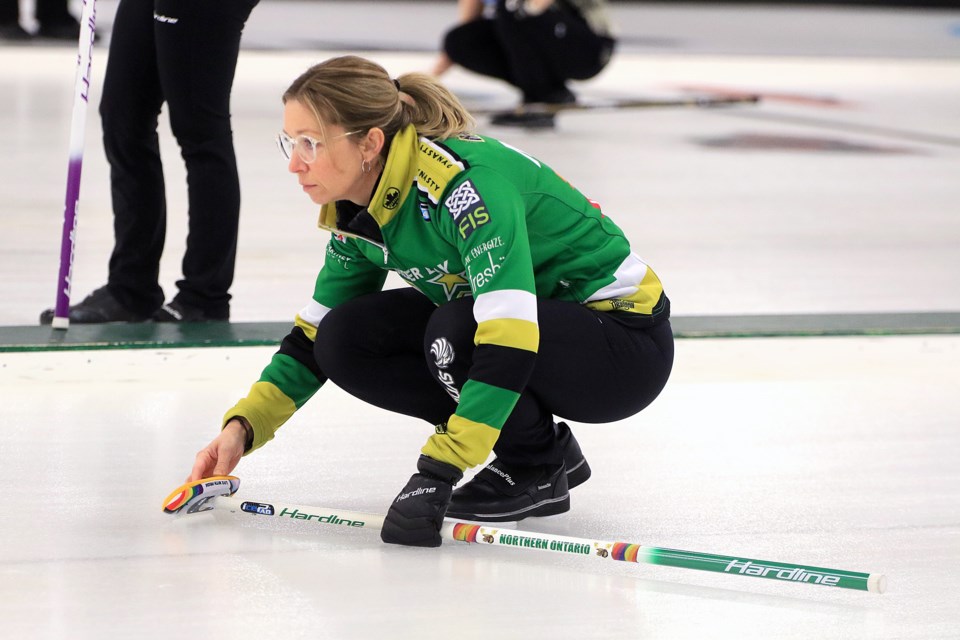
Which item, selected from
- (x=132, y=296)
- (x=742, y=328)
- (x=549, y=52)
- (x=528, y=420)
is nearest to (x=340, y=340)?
(x=528, y=420)

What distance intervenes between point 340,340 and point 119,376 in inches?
29.5

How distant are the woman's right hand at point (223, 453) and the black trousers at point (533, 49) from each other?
4.39 meters

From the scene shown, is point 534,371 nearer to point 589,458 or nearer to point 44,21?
point 589,458

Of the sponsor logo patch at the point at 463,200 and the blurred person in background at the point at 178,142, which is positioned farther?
the blurred person in background at the point at 178,142

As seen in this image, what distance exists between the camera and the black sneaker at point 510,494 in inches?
74.6

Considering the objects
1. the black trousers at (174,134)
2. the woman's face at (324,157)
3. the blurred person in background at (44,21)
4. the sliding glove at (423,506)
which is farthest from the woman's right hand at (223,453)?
the blurred person in background at (44,21)

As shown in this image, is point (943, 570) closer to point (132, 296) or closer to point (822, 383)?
point (822, 383)

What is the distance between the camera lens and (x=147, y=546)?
1761 millimetres

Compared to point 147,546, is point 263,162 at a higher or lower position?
lower

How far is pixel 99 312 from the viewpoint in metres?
2.71

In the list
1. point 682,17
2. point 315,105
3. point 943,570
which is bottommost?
point 682,17

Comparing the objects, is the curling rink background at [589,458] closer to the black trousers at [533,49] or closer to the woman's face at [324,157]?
the woman's face at [324,157]

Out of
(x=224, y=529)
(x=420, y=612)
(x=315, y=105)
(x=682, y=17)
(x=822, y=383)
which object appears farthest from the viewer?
(x=682, y=17)

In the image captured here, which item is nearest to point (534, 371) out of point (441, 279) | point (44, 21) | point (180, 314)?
point (441, 279)
